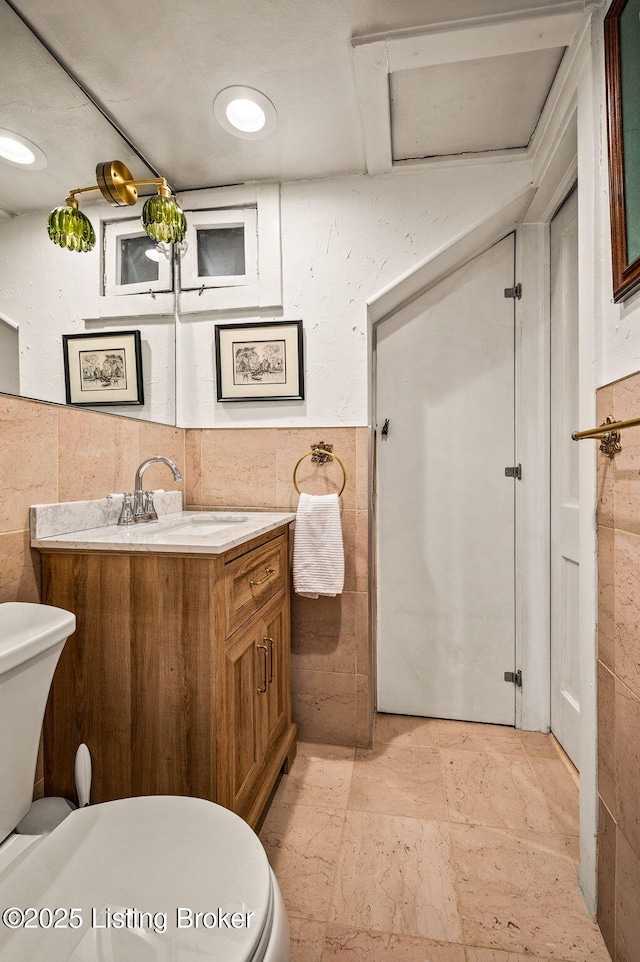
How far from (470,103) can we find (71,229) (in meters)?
1.34

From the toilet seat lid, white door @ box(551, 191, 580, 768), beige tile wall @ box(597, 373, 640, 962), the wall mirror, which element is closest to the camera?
the toilet seat lid

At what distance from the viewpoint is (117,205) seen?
5.14 feet

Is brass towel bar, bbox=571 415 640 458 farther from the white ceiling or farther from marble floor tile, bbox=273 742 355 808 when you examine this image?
marble floor tile, bbox=273 742 355 808

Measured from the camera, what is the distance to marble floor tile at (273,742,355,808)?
1548 mm

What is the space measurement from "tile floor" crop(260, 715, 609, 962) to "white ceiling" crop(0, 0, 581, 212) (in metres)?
1.94

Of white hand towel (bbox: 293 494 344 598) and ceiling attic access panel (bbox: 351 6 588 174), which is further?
white hand towel (bbox: 293 494 344 598)

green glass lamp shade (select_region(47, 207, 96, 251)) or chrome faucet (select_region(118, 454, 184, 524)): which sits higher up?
green glass lamp shade (select_region(47, 207, 96, 251))

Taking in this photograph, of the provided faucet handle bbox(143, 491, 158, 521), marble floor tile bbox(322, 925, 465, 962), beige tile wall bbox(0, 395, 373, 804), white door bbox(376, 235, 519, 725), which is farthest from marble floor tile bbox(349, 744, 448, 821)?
faucet handle bbox(143, 491, 158, 521)

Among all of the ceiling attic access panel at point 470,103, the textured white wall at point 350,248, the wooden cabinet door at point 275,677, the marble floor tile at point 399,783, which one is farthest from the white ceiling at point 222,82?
the marble floor tile at point 399,783

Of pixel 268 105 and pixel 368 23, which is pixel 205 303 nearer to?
pixel 268 105

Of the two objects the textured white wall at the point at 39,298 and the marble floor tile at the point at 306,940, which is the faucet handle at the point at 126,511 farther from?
the marble floor tile at the point at 306,940

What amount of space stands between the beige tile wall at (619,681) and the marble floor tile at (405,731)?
803 millimetres

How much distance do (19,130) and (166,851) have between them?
1.65 meters

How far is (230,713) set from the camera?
115cm
